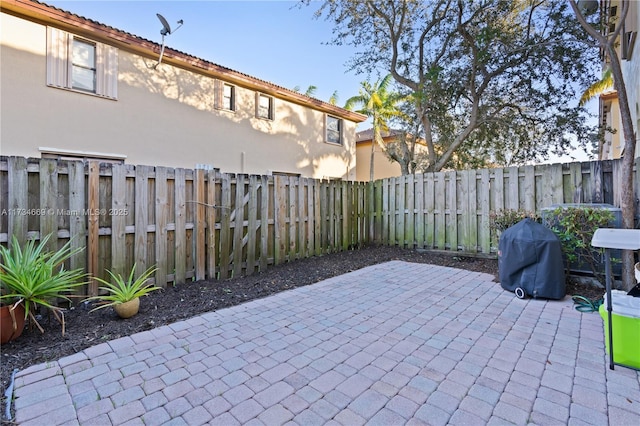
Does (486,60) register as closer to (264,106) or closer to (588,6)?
(588,6)

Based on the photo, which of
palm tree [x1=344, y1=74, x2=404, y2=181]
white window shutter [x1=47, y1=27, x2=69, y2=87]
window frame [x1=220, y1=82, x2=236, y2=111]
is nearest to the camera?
white window shutter [x1=47, y1=27, x2=69, y2=87]

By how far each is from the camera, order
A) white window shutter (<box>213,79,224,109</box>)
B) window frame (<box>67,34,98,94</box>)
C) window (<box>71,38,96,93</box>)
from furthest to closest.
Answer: white window shutter (<box>213,79,224,109</box>) → window (<box>71,38,96,93</box>) → window frame (<box>67,34,98,94</box>)

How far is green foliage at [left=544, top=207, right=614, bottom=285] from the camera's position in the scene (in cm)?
411

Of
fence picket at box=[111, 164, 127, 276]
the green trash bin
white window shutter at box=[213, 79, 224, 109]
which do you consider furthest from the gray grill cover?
white window shutter at box=[213, 79, 224, 109]

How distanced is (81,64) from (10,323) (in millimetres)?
7583

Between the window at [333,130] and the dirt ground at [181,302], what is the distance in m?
8.92

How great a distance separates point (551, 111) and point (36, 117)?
13720mm

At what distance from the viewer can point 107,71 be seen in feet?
26.5

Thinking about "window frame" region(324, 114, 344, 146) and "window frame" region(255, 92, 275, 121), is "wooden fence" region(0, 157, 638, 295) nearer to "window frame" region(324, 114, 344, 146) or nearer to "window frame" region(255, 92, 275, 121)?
"window frame" region(255, 92, 275, 121)

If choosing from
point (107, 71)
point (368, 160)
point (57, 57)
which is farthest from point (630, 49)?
point (368, 160)

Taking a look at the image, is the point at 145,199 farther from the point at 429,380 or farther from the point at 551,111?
the point at 551,111

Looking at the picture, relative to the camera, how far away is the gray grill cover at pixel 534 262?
4020 mm

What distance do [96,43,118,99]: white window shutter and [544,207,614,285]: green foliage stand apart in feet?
33.3

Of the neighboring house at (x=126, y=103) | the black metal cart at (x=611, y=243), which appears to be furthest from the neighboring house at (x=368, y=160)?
the black metal cart at (x=611, y=243)
